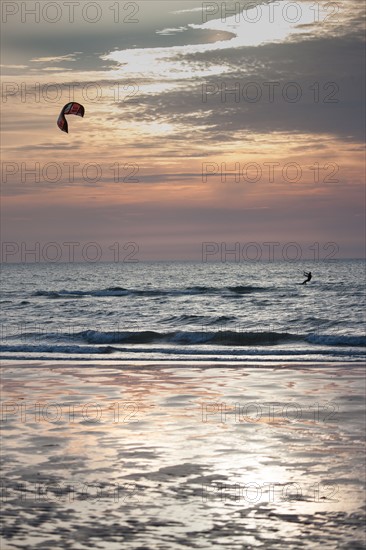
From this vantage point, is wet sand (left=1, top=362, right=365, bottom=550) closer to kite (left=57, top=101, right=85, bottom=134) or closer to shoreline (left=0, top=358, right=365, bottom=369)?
shoreline (left=0, top=358, right=365, bottom=369)

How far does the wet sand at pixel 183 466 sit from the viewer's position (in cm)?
773

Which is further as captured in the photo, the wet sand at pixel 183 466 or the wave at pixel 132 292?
the wave at pixel 132 292

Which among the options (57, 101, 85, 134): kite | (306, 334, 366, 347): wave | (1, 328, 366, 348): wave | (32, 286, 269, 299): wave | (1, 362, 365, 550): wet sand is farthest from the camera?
(32, 286, 269, 299): wave

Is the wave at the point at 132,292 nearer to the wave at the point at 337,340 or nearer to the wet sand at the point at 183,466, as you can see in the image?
the wave at the point at 337,340

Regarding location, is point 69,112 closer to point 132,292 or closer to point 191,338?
point 191,338

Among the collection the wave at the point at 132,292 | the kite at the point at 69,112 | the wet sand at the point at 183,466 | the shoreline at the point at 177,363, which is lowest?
the wave at the point at 132,292

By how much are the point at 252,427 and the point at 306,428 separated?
921 millimetres

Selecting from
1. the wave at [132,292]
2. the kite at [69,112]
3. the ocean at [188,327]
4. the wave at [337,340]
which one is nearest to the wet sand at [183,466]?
the ocean at [188,327]

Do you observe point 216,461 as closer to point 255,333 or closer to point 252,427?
point 252,427

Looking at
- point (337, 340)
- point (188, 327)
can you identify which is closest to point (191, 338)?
point (188, 327)

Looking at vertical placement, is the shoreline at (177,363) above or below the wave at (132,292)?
above

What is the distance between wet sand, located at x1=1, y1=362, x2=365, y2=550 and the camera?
25.3 feet

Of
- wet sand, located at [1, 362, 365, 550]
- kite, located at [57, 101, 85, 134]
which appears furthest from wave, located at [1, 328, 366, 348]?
wet sand, located at [1, 362, 365, 550]

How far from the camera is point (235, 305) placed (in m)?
60.6
